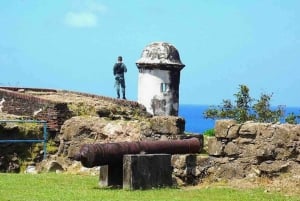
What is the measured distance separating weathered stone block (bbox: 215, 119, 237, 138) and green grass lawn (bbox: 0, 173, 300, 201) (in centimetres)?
119

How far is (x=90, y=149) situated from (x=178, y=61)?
13.1 m

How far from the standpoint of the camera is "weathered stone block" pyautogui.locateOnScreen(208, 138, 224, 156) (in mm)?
13500

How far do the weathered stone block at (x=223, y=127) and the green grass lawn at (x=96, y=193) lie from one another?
1.19 metres

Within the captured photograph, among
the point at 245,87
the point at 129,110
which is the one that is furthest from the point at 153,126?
the point at 245,87

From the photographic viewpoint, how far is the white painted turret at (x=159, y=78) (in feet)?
81.0

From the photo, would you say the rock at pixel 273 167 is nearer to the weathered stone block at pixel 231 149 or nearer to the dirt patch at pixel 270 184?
the dirt patch at pixel 270 184

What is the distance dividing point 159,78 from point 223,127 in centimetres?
1140

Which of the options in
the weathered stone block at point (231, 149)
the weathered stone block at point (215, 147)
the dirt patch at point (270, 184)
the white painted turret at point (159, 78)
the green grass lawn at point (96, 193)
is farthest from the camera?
the white painted turret at point (159, 78)

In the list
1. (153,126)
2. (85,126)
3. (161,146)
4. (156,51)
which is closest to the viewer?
(161,146)

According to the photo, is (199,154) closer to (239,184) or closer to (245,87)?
(239,184)

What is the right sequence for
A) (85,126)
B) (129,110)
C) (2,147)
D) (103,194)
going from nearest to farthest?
(103,194)
(85,126)
(2,147)
(129,110)

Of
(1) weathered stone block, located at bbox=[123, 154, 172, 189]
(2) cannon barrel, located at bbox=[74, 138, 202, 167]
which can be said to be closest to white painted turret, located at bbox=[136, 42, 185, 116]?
(2) cannon barrel, located at bbox=[74, 138, 202, 167]

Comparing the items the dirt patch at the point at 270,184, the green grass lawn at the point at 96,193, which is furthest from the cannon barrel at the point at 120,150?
the dirt patch at the point at 270,184

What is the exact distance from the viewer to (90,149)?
12.3m
